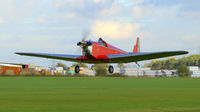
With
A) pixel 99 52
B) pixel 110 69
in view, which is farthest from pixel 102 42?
pixel 110 69

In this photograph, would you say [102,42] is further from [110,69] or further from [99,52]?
[110,69]

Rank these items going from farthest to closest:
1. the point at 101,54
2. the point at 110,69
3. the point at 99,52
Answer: the point at 110,69 → the point at 101,54 → the point at 99,52

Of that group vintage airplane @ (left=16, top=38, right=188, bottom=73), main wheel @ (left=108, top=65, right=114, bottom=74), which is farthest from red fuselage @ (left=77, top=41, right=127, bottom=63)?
main wheel @ (left=108, top=65, right=114, bottom=74)

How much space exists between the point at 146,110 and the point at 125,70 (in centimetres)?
11724

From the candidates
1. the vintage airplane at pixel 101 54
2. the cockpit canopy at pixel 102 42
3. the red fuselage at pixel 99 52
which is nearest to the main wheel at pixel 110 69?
the vintage airplane at pixel 101 54

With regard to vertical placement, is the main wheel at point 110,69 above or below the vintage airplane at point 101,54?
below

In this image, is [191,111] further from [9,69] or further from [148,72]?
[148,72]

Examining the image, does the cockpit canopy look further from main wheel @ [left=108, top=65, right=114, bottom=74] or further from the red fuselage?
main wheel @ [left=108, top=65, right=114, bottom=74]

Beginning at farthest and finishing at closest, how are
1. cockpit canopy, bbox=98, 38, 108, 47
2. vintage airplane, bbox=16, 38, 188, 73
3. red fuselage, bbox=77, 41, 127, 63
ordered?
cockpit canopy, bbox=98, 38, 108, 47, red fuselage, bbox=77, 41, 127, 63, vintage airplane, bbox=16, 38, 188, 73

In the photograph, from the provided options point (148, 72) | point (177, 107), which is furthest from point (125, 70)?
point (177, 107)

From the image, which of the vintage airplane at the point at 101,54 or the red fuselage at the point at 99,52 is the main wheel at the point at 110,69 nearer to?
the vintage airplane at the point at 101,54

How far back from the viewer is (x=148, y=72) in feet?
427

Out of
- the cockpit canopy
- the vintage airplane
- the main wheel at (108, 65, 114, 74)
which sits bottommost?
the main wheel at (108, 65, 114, 74)

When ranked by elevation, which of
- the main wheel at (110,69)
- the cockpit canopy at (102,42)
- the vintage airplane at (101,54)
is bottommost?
the main wheel at (110,69)
